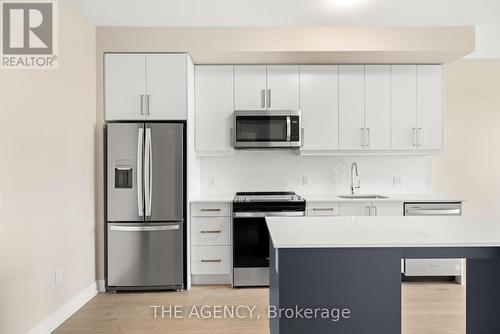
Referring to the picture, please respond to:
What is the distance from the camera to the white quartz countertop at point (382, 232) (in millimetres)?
2033

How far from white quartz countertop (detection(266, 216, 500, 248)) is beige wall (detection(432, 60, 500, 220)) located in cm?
249

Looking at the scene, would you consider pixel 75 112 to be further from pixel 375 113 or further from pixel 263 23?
pixel 375 113

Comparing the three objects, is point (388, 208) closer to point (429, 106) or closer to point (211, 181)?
point (429, 106)

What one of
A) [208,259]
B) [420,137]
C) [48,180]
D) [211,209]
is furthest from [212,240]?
[420,137]

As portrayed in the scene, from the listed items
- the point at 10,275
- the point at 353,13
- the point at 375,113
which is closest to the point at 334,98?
the point at 375,113

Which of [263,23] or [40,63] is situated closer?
[40,63]

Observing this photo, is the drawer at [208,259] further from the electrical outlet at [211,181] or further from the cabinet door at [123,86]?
the cabinet door at [123,86]

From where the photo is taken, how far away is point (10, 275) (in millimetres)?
2604

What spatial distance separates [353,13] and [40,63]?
274 centimetres

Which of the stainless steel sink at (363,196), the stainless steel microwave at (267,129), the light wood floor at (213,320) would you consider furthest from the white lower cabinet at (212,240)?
the stainless steel sink at (363,196)

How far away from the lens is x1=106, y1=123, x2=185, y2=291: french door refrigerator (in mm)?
4012

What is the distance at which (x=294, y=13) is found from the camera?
3730mm

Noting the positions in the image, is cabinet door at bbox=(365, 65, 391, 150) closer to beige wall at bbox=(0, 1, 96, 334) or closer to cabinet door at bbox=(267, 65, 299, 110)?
cabinet door at bbox=(267, 65, 299, 110)

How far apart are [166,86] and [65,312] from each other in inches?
90.4
